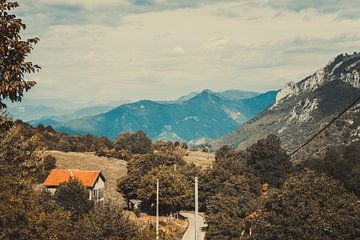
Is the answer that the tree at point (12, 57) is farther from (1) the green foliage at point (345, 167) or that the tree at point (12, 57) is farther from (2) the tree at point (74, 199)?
(1) the green foliage at point (345, 167)

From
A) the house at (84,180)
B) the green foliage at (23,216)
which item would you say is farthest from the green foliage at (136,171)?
the green foliage at (23,216)

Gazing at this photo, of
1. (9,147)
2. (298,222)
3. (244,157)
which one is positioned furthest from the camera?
(244,157)

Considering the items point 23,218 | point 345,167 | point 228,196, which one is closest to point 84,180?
point 228,196

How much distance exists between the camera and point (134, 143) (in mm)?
139250

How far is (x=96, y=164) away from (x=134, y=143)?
28535mm

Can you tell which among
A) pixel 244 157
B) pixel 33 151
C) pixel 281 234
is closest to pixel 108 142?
pixel 244 157

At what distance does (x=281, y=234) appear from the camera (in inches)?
1724

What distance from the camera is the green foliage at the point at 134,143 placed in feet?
444

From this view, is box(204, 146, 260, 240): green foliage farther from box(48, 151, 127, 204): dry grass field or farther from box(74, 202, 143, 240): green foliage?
box(48, 151, 127, 204): dry grass field

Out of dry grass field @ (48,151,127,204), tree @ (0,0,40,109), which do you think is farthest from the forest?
dry grass field @ (48,151,127,204)

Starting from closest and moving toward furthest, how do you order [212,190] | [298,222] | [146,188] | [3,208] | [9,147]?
[3,208] < [298,222] < [9,147] < [146,188] < [212,190]

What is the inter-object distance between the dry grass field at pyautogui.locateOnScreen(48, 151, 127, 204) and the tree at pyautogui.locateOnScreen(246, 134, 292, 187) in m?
32.1

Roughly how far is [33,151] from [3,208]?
51.0m

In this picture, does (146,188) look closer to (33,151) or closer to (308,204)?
(33,151)
